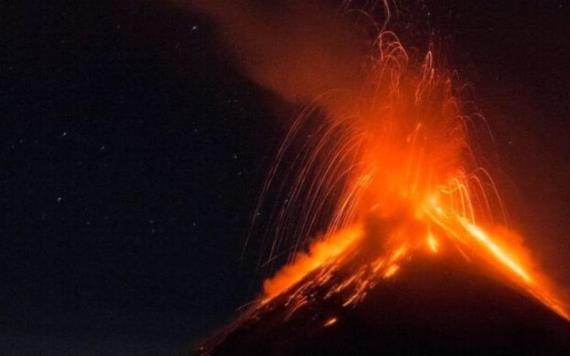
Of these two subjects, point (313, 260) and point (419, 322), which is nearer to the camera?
point (419, 322)

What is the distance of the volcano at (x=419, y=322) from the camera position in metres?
28.7

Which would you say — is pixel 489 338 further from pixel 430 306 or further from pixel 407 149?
pixel 407 149

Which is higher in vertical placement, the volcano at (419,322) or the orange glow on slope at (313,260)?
the orange glow on slope at (313,260)

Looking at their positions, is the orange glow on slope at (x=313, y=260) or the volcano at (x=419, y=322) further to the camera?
the orange glow on slope at (x=313, y=260)

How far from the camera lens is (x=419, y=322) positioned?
29.6 meters

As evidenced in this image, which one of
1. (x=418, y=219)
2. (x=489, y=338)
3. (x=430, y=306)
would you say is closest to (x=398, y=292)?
(x=430, y=306)

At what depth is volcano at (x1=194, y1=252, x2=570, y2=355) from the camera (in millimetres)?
28734

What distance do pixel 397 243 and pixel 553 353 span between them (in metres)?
8.49

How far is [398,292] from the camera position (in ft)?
104

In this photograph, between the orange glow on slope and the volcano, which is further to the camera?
the orange glow on slope

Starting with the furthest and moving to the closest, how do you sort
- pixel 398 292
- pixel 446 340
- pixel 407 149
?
pixel 407 149, pixel 398 292, pixel 446 340

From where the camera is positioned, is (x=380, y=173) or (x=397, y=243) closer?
(x=397, y=243)

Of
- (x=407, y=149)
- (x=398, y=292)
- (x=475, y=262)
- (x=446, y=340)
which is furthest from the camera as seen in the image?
(x=407, y=149)

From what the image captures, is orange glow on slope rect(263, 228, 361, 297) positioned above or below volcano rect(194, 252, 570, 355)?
above
